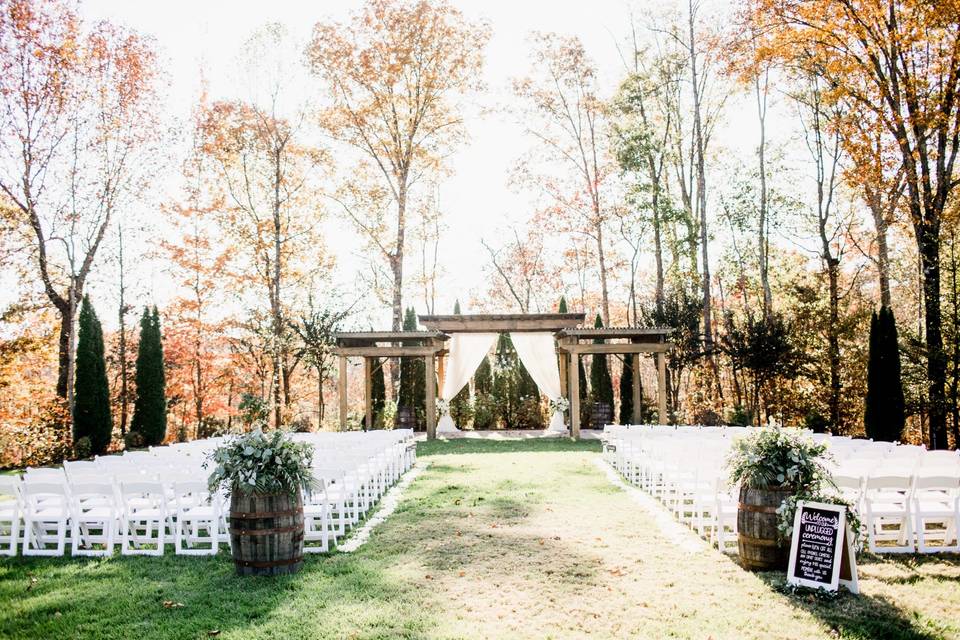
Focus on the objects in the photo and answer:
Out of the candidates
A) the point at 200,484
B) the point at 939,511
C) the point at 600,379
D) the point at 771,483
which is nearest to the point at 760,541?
the point at 771,483

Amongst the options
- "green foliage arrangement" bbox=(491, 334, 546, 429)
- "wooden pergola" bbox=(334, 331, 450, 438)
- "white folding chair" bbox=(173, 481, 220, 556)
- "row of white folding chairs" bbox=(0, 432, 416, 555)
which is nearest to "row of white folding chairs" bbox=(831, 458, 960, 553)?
"row of white folding chairs" bbox=(0, 432, 416, 555)

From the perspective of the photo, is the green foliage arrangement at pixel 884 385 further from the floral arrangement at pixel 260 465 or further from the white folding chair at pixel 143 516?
the white folding chair at pixel 143 516

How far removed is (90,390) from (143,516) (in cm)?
1224

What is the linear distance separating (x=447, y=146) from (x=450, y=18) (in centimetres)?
391

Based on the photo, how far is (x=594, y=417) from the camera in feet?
67.3

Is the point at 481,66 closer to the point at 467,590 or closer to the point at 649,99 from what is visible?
the point at 649,99

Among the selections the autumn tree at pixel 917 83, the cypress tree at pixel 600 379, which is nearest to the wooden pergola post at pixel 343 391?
the cypress tree at pixel 600 379

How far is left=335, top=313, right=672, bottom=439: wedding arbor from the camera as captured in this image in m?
17.4

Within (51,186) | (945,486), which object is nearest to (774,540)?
(945,486)

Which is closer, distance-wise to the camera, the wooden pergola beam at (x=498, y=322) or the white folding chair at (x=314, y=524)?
the white folding chair at (x=314, y=524)

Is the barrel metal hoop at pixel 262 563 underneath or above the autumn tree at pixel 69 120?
underneath

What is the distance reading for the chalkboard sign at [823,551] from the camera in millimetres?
4770

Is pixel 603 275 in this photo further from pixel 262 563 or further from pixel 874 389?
pixel 262 563

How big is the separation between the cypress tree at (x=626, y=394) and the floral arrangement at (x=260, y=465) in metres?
16.5
